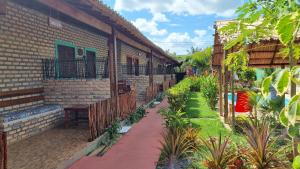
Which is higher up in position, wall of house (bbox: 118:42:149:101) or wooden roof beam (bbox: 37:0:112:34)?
wooden roof beam (bbox: 37:0:112:34)

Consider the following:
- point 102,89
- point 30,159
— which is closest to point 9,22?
point 102,89

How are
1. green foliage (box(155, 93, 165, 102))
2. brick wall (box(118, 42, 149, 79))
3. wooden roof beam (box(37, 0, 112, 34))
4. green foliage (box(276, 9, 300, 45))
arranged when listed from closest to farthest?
green foliage (box(276, 9, 300, 45))
wooden roof beam (box(37, 0, 112, 34))
brick wall (box(118, 42, 149, 79))
green foliage (box(155, 93, 165, 102))

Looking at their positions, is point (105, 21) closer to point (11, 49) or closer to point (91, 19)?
point (91, 19)

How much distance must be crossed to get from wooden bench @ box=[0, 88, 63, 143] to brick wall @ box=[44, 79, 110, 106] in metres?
0.22

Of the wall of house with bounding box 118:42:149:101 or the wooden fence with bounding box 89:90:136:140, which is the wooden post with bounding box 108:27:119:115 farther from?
the wall of house with bounding box 118:42:149:101

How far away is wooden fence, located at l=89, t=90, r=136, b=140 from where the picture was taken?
6.32 m

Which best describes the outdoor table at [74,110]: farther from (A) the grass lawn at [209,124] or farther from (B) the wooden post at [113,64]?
(A) the grass lawn at [209,124]

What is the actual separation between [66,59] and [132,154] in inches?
178

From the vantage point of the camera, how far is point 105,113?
7199mm

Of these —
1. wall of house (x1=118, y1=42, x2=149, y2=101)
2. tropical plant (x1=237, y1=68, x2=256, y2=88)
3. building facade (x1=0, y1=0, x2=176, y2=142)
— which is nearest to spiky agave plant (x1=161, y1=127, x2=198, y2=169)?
building facade (x1=0, y1=0, x2=176, y2=142)

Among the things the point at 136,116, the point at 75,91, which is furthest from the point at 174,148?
the point at 136,116

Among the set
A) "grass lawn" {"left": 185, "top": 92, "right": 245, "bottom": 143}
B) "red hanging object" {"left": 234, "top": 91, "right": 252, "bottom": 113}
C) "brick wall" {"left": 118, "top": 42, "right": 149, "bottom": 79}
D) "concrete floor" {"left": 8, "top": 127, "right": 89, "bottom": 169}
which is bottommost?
"grass lawn" {"left": 185, "top": 92, "right": 245, "bottom": 143}

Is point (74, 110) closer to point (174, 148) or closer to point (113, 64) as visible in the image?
point (113, 64)

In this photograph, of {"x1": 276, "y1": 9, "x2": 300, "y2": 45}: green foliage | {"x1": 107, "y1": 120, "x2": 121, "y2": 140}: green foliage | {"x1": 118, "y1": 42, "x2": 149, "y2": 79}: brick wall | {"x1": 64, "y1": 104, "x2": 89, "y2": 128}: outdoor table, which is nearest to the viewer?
{"x1": 276, "y1": 9, "x2": 300, "y2": 45}: green foliage
